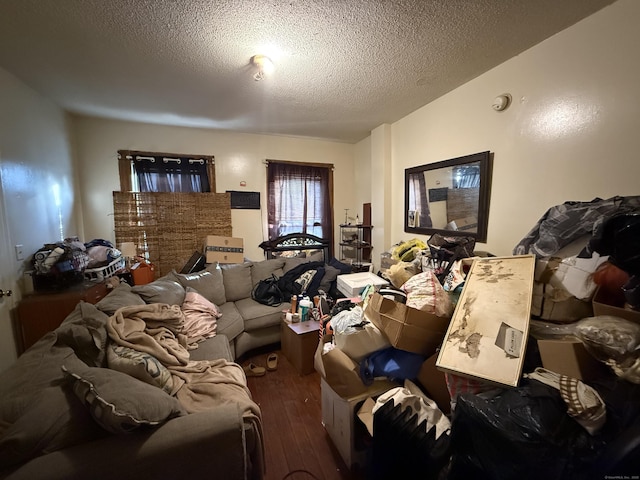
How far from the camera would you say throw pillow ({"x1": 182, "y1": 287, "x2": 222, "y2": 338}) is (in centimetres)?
202

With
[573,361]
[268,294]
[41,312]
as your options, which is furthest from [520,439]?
[41,312]

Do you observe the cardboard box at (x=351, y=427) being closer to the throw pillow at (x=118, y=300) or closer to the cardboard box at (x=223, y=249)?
the throw pillow at (x=118, y=300)

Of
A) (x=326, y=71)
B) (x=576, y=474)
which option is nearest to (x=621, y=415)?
(x=576, y=474)

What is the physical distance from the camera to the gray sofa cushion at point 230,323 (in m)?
2.20

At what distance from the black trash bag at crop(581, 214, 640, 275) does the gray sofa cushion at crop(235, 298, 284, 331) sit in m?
2.32

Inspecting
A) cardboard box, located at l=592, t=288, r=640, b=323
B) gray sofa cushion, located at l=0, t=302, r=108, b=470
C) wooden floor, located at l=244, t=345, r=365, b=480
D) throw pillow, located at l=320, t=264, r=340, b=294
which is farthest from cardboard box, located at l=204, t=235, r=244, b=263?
cardboard box, located at l=592, t=288, r=640, b=323

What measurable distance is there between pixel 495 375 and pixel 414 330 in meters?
0.38

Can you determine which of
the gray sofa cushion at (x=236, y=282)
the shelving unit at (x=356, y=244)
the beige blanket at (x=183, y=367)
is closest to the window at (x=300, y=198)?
the shelving unit at (x=356, y=244)

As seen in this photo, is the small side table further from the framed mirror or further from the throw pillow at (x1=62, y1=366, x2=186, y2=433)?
the framed mirror

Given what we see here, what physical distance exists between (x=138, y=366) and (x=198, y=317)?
991mm

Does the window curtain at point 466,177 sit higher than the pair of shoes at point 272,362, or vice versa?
the window curtain at point 466,177

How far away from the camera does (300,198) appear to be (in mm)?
4102

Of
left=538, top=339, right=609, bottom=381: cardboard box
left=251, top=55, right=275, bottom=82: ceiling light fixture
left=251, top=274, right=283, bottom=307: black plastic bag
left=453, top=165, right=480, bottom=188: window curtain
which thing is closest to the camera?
left=538, top=339, right=609, bottom=381: cardboard box

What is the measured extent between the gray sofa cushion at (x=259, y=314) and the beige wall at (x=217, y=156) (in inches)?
55.6
